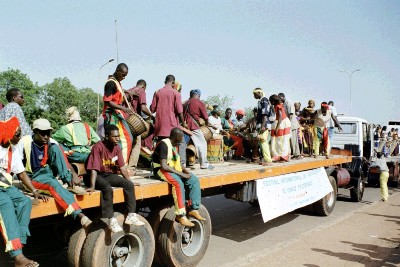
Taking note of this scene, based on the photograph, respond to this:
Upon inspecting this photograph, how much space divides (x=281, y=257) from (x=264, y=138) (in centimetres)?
247

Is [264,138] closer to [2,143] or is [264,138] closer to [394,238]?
[394,238]

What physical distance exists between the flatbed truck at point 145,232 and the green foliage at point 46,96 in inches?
1691

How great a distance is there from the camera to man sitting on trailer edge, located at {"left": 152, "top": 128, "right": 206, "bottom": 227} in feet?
14.7

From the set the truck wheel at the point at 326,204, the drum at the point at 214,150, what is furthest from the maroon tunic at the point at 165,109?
the truck wheel at the point at 326,204

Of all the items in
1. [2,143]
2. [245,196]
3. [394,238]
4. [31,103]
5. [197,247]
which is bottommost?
[394,238]

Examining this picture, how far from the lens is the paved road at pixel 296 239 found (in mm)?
5375

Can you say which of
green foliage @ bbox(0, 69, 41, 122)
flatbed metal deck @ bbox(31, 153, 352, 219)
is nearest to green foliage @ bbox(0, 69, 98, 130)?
green foliage @ bbox(0, 69, 41, 122)

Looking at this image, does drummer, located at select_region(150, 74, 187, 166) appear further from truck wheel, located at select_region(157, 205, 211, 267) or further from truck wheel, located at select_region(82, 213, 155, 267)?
truck wheel, located at select_region(82, 213, 155, 267)

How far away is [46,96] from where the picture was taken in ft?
173

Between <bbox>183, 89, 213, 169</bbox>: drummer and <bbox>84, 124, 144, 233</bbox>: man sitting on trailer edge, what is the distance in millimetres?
2157

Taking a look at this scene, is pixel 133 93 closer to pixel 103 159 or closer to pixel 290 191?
pixel 103 159

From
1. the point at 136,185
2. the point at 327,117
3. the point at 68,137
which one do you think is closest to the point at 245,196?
the point at 136,185

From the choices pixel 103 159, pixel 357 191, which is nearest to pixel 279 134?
pixel 357 191

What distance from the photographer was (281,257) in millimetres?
5547
